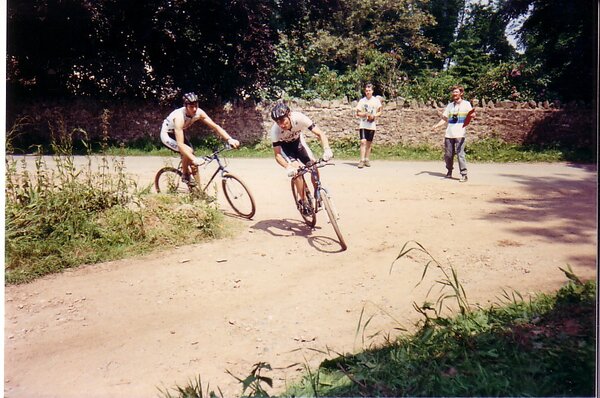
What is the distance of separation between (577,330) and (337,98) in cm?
276

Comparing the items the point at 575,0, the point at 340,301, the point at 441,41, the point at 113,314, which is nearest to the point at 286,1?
the point at 441,41

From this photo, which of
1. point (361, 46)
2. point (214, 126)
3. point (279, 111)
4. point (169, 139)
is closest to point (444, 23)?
point (361, 46)

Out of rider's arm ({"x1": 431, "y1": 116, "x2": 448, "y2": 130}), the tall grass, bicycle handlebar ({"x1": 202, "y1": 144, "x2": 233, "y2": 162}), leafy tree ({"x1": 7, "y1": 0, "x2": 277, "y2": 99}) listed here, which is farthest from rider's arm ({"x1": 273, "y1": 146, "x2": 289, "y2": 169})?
rider's arm ({"x1": 431, "y1": 116, "x2": 448, "y2": 130})

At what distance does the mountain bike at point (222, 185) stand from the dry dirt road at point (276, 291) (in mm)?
1326

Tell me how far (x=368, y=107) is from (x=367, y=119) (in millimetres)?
308

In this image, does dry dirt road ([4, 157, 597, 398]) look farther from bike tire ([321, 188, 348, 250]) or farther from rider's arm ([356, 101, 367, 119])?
rider's arm ([356, 101, 367, 119])

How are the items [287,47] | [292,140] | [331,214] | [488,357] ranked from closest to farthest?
[488,357], [287,47], [331,214], [292,140]

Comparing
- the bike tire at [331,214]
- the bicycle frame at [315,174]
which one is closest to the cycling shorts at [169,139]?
the bicycle frame at [315,174]

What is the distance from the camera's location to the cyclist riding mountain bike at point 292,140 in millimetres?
4195

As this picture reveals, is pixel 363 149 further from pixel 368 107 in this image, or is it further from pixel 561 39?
pixel 561 39

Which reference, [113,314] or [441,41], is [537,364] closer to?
[441,41]

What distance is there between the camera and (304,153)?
468 centimetres

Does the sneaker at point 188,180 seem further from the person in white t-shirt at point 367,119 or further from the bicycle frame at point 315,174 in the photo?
the person in white t-shirt at point 367,119

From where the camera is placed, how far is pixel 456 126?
350 centimetres
